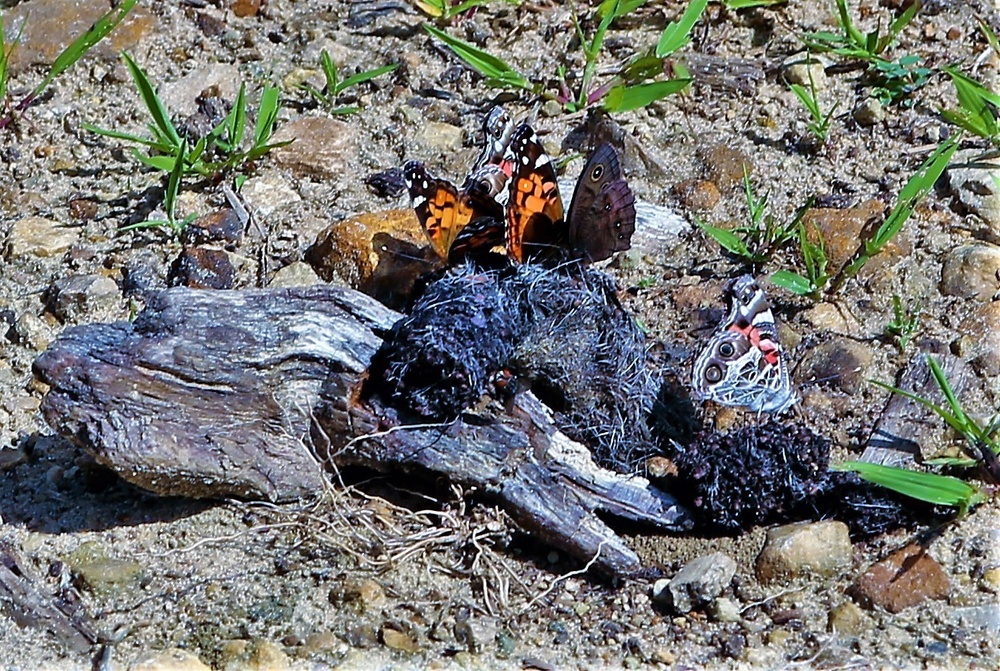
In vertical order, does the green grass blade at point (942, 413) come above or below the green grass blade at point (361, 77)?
below

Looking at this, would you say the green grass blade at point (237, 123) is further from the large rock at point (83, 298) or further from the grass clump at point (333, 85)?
the large rock at point (83, 298)

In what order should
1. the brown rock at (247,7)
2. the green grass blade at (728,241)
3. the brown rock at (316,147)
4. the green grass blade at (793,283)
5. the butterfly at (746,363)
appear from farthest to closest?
1. the brown rock at (247,7)
2. the brown rock at (316,147)
3. the green grass blade at (728,241)
4. the green grass blade at (793,283)
5. the butterfly at (746,363)

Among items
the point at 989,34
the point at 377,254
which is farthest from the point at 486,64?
the point at 989,34

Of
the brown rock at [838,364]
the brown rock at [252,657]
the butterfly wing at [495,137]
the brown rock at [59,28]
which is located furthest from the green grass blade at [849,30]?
the brown rock at [252,657]

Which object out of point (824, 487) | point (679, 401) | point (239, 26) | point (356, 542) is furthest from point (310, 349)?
point (239, 26)

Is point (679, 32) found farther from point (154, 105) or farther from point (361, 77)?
point (154, 105)

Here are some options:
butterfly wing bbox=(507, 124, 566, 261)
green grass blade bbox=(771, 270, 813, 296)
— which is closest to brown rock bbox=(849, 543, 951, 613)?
green grass blade bbox=(771, 270, 813, 296)

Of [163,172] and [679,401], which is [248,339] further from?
[163,172]
